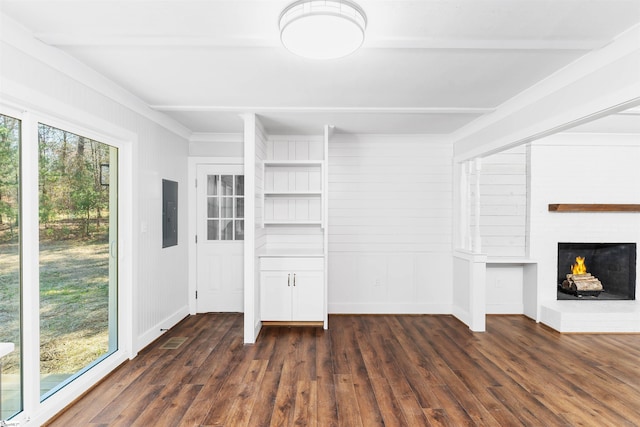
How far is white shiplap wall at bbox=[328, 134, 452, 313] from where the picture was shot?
203 inches

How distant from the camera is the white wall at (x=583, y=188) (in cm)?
495

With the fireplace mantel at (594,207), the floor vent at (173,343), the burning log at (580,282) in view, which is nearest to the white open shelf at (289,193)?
the floor vent at (173,343)

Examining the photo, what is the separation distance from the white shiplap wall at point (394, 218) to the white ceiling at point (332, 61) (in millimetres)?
1258

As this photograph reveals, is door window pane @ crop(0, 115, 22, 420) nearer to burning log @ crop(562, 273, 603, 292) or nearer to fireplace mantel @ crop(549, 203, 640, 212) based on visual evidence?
fireplace mantel @ crop(549, 203, 640, 212)

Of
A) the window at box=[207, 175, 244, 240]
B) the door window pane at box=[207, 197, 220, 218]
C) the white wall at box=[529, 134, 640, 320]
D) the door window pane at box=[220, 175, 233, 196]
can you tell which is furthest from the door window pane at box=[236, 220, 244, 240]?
the white wall at box=[529, 134, 640, 320]

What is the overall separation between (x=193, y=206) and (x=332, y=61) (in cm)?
315

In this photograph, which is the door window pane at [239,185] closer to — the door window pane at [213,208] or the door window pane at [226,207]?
the door window pane at [226,207]

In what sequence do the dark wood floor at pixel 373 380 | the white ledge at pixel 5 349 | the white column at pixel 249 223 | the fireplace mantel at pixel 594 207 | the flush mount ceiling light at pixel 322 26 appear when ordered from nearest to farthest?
the white ledge at pixel 5 349
the flush mount ceiling light at pixel 322 26
the dark wood floor at pixel 373 380
the white column at pixel 249 223
the fireplace mantel at pixel 594 207

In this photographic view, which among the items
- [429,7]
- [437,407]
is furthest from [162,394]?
[429,7]

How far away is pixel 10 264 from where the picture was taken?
7.52ft

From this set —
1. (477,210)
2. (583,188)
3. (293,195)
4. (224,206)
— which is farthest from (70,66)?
(583,188)

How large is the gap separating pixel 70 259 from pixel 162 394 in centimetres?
124

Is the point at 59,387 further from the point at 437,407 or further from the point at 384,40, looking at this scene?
the point at 384,40

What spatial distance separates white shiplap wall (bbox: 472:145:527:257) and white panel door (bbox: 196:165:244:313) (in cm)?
336
